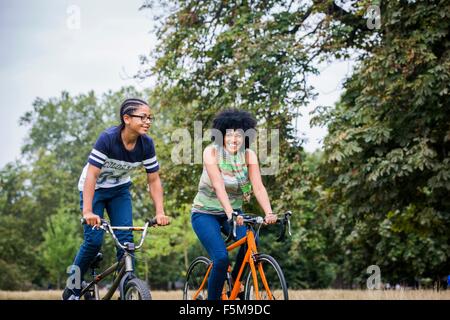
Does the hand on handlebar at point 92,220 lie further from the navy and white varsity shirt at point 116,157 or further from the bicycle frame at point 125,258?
the navy and white varsity shirt at point 116,157

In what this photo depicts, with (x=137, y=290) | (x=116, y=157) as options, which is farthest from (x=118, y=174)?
(x=137, y=290)

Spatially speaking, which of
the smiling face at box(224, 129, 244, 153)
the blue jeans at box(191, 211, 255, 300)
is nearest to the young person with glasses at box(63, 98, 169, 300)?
the blue jeans at box(191, 211, 255, 300)

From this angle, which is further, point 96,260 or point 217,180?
point 96,260

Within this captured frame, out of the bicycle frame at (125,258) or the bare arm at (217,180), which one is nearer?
the bicycle frame at (125,258)

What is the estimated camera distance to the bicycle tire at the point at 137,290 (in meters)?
4.52

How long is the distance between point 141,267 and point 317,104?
28299 millimetres

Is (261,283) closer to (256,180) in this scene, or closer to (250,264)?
(250,264)

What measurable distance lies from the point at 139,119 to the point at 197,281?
1724 mm

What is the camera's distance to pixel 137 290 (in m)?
4.61

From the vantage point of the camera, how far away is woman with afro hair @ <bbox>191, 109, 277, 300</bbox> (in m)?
5.23

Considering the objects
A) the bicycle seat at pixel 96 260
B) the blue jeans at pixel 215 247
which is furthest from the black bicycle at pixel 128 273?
the blue jeans at pixel 215 247

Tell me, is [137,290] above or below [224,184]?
below
